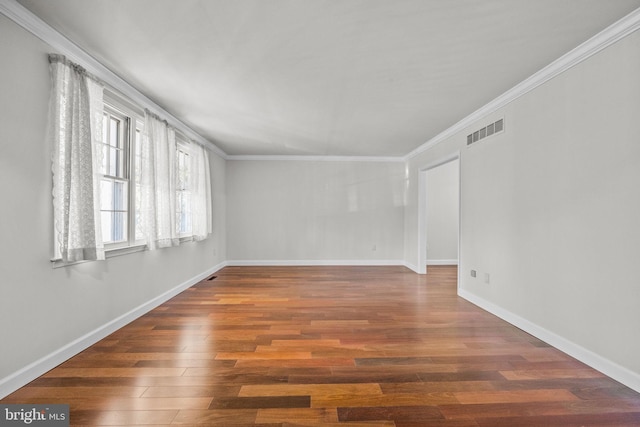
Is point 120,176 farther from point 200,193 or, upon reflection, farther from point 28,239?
point 200,193

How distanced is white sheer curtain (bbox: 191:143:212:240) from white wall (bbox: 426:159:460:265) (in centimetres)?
525

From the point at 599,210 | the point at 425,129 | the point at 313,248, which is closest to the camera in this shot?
the point at 599,210

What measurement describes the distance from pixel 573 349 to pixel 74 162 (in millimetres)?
4600

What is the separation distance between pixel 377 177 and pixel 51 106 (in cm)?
627

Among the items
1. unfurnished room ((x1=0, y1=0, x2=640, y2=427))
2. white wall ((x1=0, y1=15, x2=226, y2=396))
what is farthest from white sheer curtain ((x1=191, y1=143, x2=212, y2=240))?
white wall ((x1=0, y1=15, x2=226, y2=396))

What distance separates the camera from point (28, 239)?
220cm

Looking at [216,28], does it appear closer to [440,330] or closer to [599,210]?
[599,210]

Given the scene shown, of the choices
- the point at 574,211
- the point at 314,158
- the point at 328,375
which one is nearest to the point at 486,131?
the point at 574,211

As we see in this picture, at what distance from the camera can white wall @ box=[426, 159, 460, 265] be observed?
7.56 m

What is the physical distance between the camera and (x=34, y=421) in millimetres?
1809

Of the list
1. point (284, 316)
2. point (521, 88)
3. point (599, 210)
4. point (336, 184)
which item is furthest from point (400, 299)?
point (336, 184)

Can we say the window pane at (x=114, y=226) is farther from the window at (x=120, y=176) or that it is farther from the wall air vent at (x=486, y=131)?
the wall air vent at (x=486, y=131)

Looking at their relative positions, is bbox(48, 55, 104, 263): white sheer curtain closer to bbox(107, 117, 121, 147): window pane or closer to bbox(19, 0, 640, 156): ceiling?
bbox(19, 0, 640, 156): ceiling

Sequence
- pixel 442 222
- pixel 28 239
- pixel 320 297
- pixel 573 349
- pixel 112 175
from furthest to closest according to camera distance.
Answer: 1. pixel 442 222
2. pixel 320 297
3. pixel 112 175
4. pixel 573 349
5. pixel 28 239
